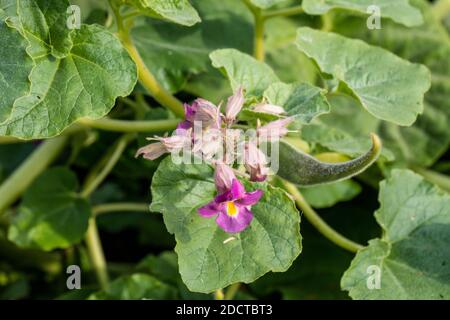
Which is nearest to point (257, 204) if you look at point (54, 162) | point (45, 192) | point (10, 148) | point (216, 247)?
point (216, 247)

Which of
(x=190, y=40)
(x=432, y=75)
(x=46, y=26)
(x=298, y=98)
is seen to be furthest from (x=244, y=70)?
(x=432, y=75)

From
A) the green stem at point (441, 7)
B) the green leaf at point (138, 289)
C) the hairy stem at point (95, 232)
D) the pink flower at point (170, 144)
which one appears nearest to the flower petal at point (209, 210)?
the pink flower at point (170, 144)

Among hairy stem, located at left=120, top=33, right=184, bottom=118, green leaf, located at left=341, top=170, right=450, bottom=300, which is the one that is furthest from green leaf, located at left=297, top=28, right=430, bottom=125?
hairy stem, located at left=120, top=33, right=184, bottom=118

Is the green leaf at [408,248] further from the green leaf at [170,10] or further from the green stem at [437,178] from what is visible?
the green leaf at [170,10]

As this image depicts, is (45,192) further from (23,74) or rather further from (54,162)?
(23,74)

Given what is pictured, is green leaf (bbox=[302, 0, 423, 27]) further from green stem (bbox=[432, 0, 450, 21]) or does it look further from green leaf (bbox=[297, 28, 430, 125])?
green stem (bbox=[432, 0, 450, 21])

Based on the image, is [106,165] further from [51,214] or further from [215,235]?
[215,235]
